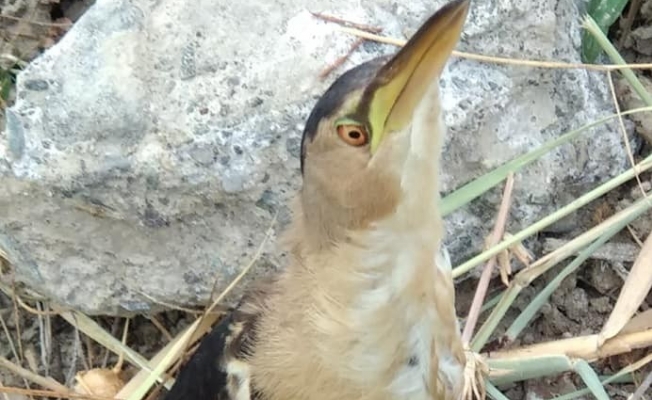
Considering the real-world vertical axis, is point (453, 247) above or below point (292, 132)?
below

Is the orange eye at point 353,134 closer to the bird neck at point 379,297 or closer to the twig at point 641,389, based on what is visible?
the bird neck at point 379,297

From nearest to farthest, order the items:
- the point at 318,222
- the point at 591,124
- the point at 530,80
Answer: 1. the point at 318,222
2. the point at 591,124
3. the point at 530,80

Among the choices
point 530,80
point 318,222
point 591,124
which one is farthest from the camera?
point 530,80

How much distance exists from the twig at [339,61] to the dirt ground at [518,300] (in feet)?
1.61

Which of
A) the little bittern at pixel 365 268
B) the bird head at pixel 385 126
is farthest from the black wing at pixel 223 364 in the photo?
the bird head at pixel 385 126

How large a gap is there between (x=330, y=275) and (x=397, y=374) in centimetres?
19

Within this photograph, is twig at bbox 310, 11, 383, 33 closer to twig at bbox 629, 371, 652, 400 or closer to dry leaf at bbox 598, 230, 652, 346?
dry leaf at bbox 598, 230, 652, 346

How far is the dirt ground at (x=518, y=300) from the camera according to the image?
7.65ft

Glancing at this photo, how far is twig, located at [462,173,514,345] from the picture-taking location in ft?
7.25

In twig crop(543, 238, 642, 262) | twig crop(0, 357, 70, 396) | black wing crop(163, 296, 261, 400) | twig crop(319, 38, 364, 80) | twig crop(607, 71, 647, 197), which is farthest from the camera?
twig crop(0, 357, 70, 396)

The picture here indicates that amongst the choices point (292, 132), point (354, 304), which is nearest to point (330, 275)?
point (354, 304)

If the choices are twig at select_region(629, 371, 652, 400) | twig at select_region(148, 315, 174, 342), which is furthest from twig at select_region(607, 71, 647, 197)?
twig at select_region(148, 315, 174, 342)

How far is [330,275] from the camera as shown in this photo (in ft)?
5.90

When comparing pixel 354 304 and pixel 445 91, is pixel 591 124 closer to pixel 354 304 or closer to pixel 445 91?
pixel 445 91
